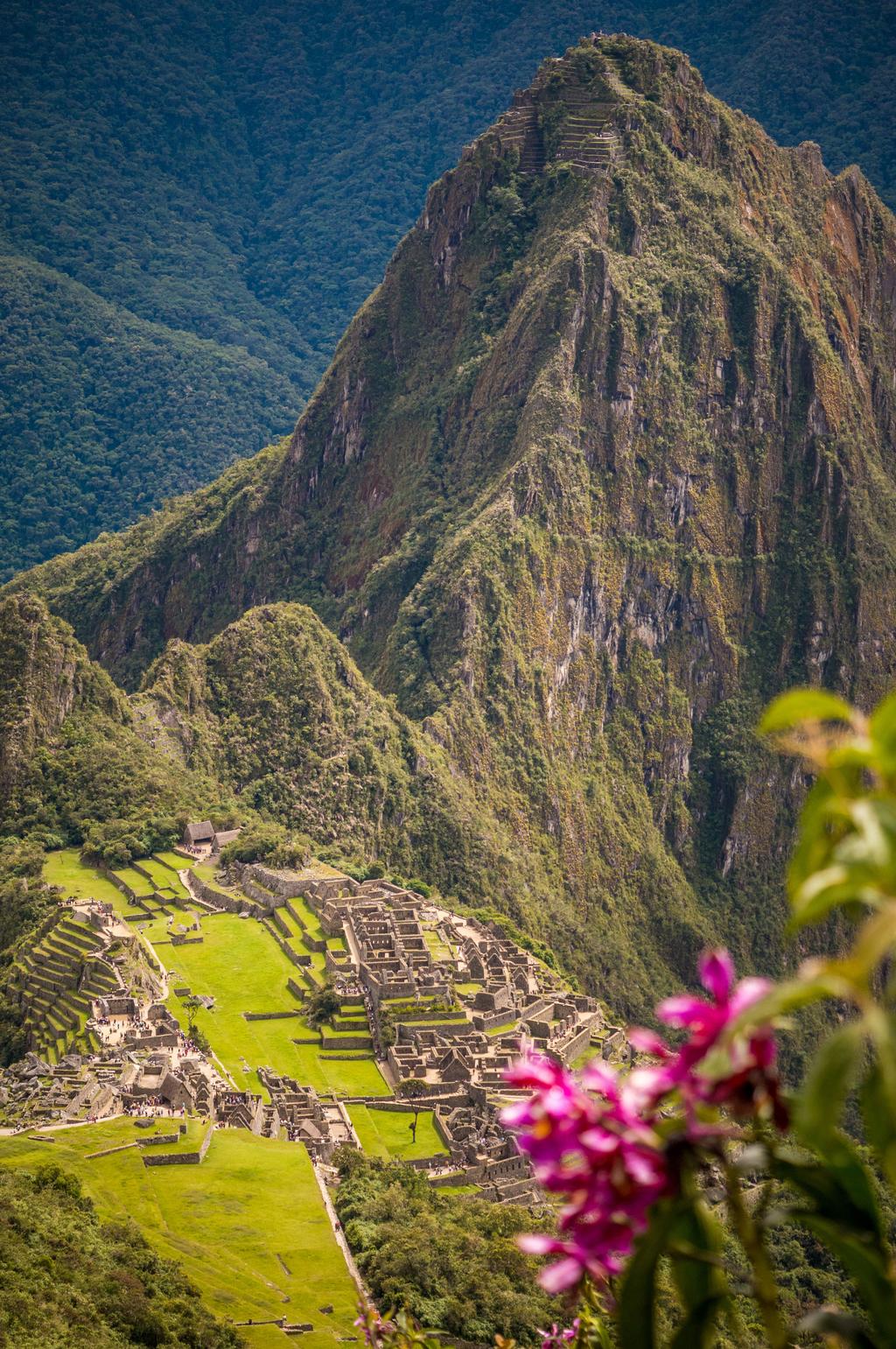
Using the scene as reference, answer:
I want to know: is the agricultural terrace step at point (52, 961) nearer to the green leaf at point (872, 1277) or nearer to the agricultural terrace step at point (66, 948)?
the agricultural terrace step at point (66, 948)

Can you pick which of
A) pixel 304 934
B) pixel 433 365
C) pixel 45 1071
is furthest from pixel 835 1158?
pixel 433 365

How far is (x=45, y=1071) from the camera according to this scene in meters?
48.7

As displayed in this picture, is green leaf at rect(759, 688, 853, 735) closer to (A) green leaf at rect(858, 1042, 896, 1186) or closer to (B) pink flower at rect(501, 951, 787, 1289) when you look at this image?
Answer: (B) pink flower at rect(501, 951, 787, 1289)

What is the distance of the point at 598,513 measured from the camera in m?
127

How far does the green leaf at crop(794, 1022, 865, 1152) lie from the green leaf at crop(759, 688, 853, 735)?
79cm

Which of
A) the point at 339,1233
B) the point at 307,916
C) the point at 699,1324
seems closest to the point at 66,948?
the point at 307,916

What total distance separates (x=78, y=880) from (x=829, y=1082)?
69441 mm

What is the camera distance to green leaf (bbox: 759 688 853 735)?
443 centimetres

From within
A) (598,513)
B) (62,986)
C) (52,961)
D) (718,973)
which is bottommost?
(62,986)

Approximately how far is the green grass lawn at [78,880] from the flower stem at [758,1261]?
6344 cm

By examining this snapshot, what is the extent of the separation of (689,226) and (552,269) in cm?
1563

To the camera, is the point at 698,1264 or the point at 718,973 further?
the point at 698,1264

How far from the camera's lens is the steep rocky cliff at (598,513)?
382 ft

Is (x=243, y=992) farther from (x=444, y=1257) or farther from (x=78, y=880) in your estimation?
(x=444, y=1257)
